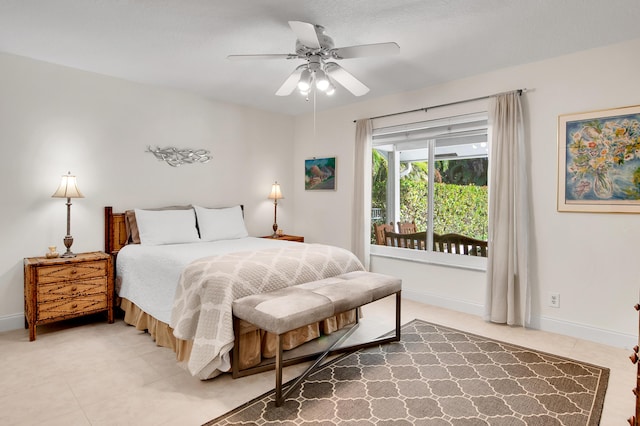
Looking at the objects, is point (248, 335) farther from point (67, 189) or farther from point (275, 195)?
point (275, 195)

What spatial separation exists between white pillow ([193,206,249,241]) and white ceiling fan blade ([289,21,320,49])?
2439 mm

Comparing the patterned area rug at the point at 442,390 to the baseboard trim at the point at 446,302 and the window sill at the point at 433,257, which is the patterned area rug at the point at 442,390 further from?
the window sill at the point at 433,257

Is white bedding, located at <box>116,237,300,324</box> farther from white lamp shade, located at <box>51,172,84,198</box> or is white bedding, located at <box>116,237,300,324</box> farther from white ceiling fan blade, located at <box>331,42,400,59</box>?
white ceiling fan blade, located at <box>331,42,400,59</box>

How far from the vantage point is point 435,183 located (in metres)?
4.24

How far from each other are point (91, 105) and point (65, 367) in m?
2.52

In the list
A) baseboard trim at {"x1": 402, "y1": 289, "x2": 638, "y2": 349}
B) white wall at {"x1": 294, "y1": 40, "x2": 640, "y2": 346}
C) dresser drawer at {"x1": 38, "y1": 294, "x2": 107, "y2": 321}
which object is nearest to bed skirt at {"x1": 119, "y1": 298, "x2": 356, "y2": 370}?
dresser drawer at {"x1": 38, "y1": 294, "x2": 107, "y2": 321}

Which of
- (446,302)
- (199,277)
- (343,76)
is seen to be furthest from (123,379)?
(446,302)

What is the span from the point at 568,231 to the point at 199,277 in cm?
313

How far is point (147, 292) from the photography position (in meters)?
3.06

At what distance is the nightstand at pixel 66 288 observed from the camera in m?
3.02

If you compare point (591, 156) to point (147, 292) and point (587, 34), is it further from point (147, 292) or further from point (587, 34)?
point (147, 292)

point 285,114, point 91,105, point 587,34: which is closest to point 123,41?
point 91,105

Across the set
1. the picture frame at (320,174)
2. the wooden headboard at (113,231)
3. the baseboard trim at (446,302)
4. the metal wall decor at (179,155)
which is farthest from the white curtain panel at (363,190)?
the wooden headboard at (113,231)

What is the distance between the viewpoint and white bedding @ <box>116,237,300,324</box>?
9.16 feet
